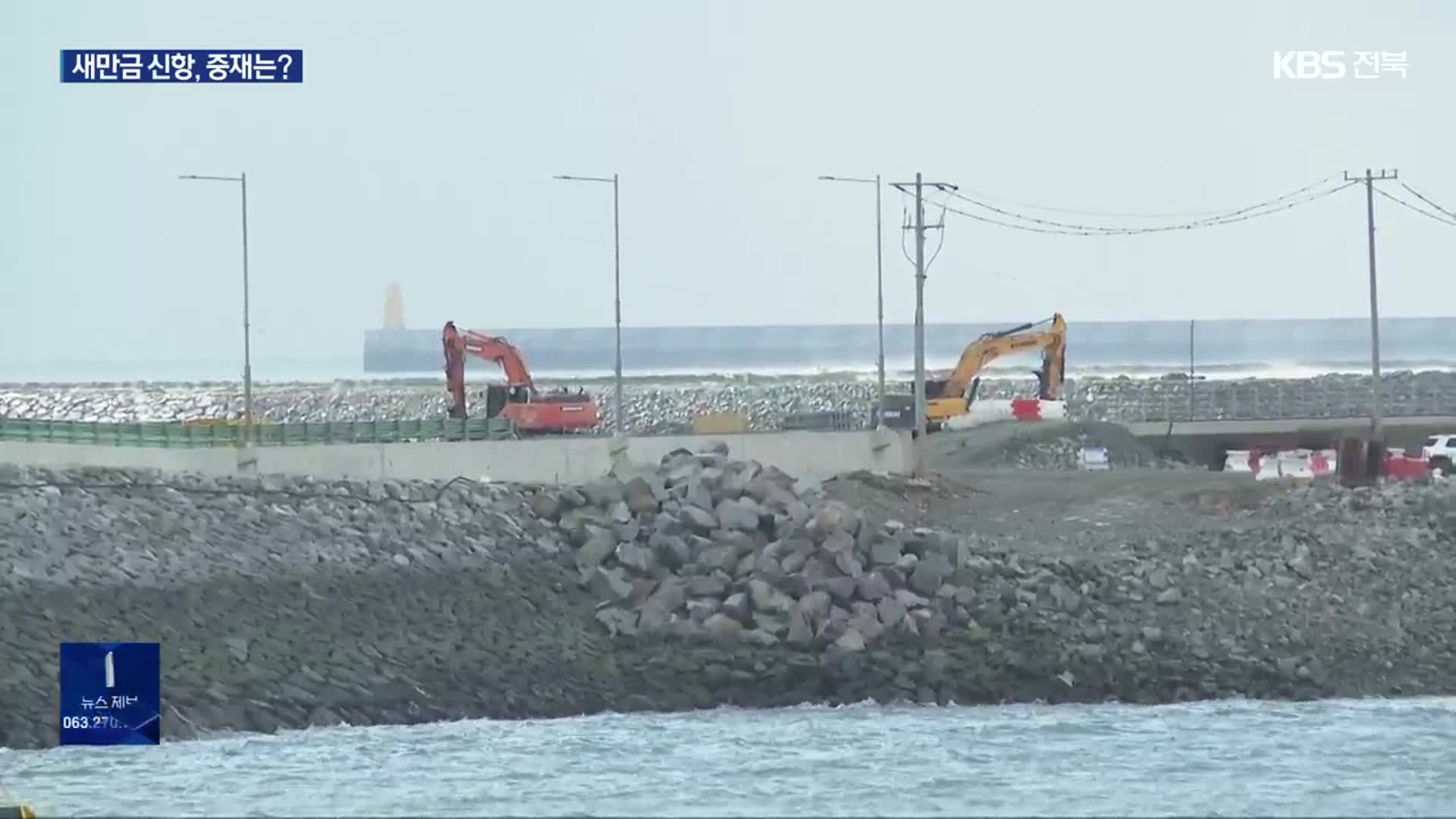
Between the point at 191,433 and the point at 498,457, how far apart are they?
1.63 metres

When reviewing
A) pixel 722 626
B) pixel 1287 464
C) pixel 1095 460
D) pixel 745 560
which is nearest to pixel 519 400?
pixel 745 560

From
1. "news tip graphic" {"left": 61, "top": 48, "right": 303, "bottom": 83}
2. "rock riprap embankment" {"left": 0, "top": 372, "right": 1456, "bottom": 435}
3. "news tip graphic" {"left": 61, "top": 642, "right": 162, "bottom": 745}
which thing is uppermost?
"news tip graphic" {"left": 61, "top": 48, "right": 303, "bottom": 83}

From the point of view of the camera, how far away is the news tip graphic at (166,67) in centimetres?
1190

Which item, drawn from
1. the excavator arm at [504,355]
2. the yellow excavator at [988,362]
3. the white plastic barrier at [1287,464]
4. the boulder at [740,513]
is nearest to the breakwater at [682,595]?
the boulder at [740,513]

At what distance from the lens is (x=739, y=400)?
1429 centimetres

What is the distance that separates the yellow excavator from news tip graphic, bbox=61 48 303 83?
4231 millimetres

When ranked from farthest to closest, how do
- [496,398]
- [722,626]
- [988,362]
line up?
[988,362] → [496,398] → [722,626]

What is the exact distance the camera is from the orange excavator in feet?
47.2

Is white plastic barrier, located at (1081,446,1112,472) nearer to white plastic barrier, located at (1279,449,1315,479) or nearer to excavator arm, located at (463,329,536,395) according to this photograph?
white plastic barrier, located at (1279,449,1315,479)

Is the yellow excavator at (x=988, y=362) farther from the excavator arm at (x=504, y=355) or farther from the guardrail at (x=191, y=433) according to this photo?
the guardrail at (x=191, y=433)

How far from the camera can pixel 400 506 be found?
47.5ft

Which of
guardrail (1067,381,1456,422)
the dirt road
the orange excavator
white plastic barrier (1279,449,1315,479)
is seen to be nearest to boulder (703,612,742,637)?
the dirt road

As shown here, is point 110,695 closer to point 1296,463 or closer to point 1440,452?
point 1296,463

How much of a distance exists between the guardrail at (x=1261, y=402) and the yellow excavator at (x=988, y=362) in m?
0.27
